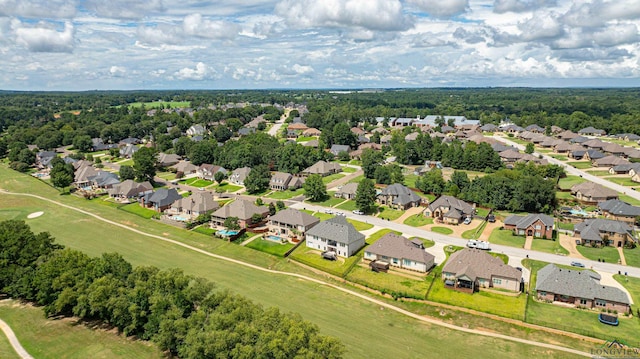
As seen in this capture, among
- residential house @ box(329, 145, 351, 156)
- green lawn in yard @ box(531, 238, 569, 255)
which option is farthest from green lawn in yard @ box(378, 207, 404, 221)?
residential house @ box(329, 145, 351, 156)

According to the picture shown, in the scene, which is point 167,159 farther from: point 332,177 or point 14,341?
point 14,341

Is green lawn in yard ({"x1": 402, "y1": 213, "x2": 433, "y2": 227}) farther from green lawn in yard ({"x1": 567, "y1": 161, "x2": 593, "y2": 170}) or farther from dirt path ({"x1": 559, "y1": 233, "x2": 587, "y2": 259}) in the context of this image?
green lawn in yard ({"x1": 567, "y1": 161, "x2": 593, "y2": 170})

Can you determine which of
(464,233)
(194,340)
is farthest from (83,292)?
(464,233)

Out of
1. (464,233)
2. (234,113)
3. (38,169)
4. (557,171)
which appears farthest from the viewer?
(234,113)

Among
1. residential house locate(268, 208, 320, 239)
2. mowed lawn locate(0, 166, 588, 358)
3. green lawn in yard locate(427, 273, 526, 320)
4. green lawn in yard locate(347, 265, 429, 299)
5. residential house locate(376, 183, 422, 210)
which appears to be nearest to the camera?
mowed lawn locate(0, 166, 588, 358)

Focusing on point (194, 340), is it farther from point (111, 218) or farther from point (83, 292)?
point (111, 218)

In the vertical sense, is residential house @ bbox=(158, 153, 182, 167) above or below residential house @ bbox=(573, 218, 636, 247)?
above
